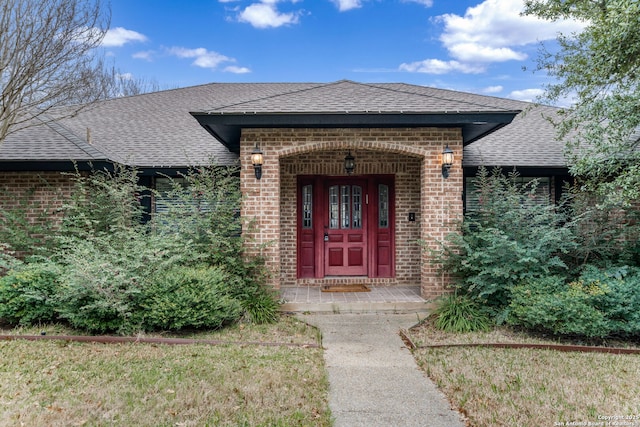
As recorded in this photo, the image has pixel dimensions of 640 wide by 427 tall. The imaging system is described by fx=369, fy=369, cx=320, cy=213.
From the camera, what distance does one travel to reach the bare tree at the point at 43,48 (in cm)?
639

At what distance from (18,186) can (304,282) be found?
19.2 feet

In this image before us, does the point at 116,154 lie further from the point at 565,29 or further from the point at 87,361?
the point at 565,29

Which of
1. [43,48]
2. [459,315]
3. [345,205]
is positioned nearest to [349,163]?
[345,205]

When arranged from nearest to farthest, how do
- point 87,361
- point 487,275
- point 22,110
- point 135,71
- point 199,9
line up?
A: point 87,361 → point 487,275 → point 22,110 → point 199,9 → point 135,71

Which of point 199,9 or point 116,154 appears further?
point 199,9

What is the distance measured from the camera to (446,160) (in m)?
5.98

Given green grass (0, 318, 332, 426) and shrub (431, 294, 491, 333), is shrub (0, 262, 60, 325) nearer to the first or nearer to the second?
green grass (0, 318, 332, 426)

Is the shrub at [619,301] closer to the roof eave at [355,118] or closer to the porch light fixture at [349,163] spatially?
the roof eave at [355,118]

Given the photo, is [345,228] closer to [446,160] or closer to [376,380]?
[446,160]

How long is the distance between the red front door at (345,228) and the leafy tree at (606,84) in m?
3.87

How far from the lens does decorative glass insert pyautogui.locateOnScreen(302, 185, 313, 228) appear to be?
7.93 metres

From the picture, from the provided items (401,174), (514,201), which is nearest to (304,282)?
(401,174)

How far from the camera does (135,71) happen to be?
918 inches

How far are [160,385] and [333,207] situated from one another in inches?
203
